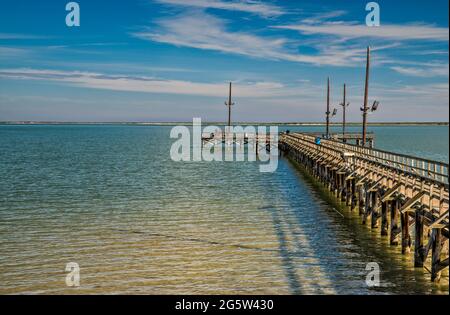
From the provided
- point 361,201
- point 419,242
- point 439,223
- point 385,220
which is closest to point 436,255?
point 439,223

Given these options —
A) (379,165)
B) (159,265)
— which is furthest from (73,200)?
(379,165)

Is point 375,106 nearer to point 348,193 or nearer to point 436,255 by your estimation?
point 348,193

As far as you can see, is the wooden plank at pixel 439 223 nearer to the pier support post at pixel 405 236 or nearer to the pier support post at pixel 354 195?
the pier support post at pixel 405 236

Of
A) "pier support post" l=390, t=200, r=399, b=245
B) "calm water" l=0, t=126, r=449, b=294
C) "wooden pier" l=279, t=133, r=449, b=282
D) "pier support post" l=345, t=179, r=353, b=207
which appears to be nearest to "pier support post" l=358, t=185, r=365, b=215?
"wooden pier" l=279, t=133, r=449, b=282

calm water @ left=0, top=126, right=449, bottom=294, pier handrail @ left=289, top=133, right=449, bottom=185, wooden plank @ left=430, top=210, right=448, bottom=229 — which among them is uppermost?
pier handrail @ left=289, top=133, right=449, bottom=185

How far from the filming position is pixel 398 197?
1817 cm

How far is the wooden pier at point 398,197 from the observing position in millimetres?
14508

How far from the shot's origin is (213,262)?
648 inches

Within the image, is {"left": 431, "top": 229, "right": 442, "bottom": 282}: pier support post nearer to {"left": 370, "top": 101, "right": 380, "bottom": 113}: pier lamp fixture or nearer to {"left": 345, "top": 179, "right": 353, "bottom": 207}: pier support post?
{"left": 345, "top": 179, "right": 353, "bottom": 207}: pier support post

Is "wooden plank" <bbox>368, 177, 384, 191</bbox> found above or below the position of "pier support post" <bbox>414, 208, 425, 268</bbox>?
above

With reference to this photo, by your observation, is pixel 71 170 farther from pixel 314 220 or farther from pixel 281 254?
pixel 281 254

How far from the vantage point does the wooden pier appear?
47.6 ft
